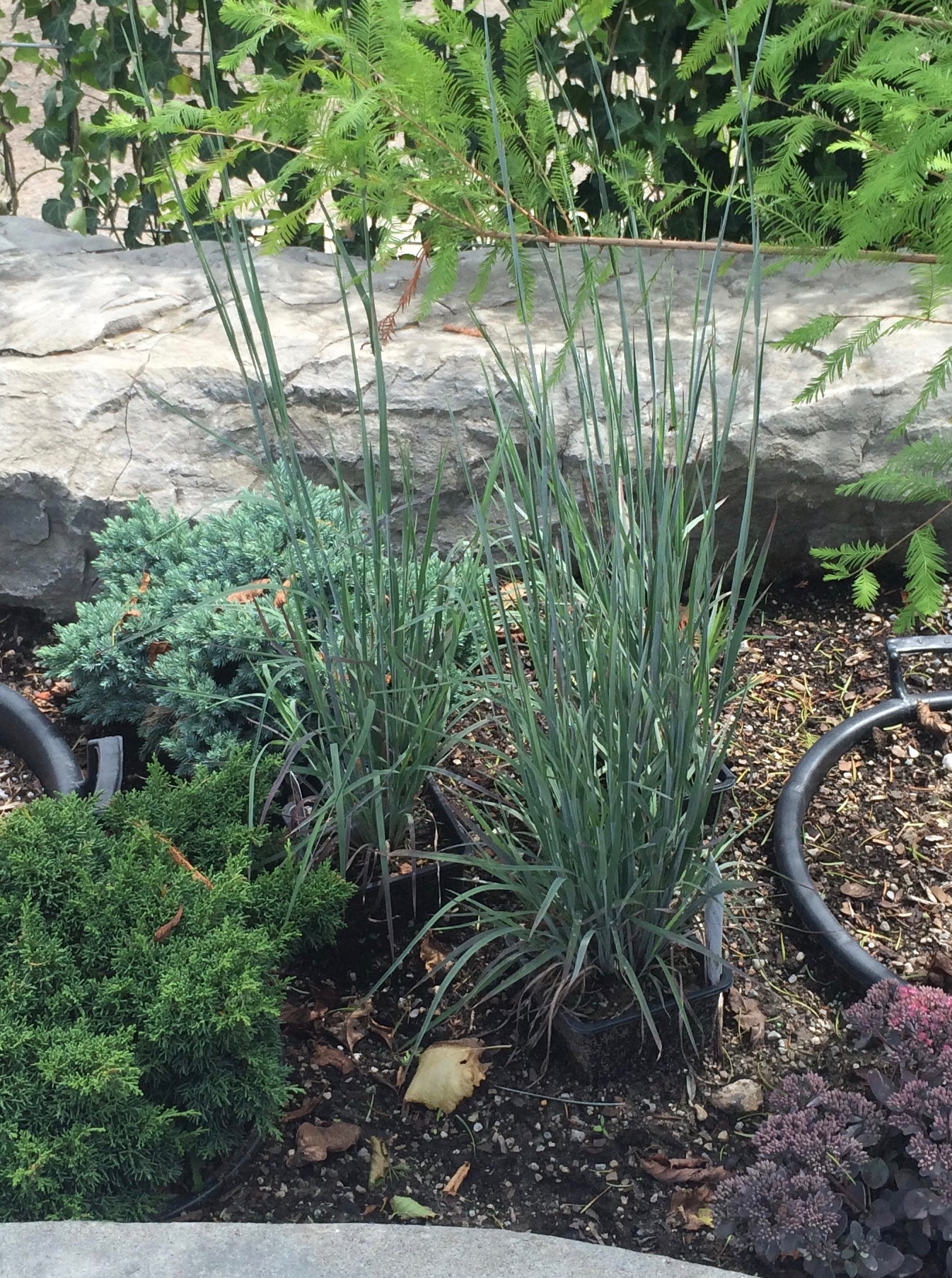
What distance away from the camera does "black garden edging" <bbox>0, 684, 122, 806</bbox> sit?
230cm

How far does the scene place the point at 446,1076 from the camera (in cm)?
183

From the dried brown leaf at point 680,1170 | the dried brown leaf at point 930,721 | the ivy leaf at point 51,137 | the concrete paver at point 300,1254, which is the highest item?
the ivy leaf at point 51,137

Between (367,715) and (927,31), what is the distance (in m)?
1.59

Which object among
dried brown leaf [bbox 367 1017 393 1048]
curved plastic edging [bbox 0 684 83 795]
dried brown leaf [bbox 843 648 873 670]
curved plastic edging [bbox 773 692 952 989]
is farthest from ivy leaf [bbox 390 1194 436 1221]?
dried brown leaf [bbox 843 648 873 670]

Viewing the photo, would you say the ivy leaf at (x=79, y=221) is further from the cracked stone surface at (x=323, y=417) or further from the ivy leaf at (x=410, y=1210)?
the ivy leaf at (x=410, y=1210)

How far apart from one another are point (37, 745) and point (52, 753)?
6cm

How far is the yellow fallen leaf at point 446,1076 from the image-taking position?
71.6 inches

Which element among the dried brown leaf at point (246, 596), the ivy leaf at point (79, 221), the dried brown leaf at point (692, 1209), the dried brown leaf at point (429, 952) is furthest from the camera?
the ivy leaf at point (79, 221)

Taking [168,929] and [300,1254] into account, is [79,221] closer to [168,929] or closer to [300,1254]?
[168,929]

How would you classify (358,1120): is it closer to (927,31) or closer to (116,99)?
(927,31)

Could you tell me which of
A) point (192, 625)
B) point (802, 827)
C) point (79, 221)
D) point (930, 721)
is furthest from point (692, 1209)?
point (79, 221)

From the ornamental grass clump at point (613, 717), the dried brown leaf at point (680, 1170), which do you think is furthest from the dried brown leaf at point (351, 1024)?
the dried brown leaf at point (680, 1170)

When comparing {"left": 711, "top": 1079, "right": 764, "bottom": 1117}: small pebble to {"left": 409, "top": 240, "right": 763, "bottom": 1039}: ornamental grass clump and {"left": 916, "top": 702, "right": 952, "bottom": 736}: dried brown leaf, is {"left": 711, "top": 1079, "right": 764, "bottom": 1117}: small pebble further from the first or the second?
{"left": 916, "top": 702, "right": 952, "bottom": 736}: dried brown leaf

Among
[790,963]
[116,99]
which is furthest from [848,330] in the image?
[116,99]
